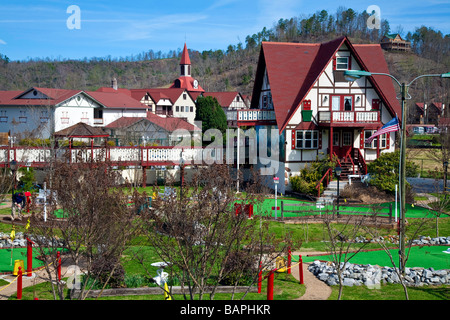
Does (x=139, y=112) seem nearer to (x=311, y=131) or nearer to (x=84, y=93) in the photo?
(x=84, y=93)

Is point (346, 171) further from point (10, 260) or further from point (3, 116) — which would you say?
point (3, 116)

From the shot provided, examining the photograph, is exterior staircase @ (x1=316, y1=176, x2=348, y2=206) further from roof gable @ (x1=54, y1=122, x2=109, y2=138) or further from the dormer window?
roof gable @ (x1=54, y1=122, x2=109, y2=138)

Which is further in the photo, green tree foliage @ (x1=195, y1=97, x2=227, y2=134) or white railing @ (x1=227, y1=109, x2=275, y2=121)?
green tree foliage @ (x1=195, y1=97, x2=227, y2=134)

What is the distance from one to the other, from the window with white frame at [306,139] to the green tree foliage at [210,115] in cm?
3030

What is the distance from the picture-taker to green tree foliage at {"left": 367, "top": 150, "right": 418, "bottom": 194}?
30.9 m

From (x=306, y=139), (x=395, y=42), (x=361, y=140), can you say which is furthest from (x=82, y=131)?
(x=395, y=42)

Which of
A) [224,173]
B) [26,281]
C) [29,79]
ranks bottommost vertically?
[26,281]

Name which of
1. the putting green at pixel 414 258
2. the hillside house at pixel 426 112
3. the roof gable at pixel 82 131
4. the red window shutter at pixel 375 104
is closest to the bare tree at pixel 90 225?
the putting green at pixel 414 258

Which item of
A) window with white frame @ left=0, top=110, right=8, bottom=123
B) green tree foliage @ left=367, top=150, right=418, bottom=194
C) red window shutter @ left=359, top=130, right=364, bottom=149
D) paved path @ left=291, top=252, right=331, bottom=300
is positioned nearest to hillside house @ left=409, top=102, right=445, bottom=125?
red window shutter @ left=359, top=130, right=364, bottom=149

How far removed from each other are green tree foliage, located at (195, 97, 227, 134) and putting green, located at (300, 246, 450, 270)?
45.8 metres

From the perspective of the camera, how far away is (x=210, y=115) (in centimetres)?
6500
